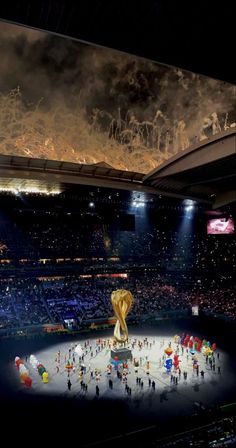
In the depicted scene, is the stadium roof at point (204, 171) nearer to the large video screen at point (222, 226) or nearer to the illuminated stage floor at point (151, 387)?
the illuminated stage floor at point (151, 387)

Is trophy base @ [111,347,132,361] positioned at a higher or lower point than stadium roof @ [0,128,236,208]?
lower

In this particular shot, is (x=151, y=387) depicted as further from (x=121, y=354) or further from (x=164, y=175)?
(x=164, y=175)

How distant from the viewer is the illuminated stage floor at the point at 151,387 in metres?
22.3

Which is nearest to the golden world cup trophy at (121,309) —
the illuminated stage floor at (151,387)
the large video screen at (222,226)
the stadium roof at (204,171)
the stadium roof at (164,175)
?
the illuminated stage floor at (151,387)

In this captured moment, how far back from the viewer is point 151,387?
2506cm

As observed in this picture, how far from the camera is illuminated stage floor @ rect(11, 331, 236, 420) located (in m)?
22.3

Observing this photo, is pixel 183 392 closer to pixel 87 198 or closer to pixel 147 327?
pixel 147 327

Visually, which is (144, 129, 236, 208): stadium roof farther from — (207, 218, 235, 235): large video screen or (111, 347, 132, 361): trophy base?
(111, 347, 132, 361): trophy base

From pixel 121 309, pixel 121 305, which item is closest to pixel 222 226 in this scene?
pixel 121 305

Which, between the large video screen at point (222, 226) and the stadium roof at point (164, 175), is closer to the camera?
the stadium roof at point (164, 175)

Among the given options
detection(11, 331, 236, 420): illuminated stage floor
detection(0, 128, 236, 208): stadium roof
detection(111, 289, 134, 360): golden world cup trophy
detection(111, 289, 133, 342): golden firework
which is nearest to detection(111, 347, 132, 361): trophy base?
detection(111, 289, 134, 360): golden world cup trophy

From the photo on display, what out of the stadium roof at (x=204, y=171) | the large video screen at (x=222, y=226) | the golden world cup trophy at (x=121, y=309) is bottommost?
the golden world cup trophy at (x=121, y=309)

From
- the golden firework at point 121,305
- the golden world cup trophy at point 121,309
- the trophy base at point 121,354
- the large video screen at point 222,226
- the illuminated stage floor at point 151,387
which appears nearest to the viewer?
the illuminated stage floor at point 151,387

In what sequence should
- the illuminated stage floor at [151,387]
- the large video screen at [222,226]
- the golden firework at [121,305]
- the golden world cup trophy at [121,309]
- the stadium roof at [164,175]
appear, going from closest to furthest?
the stadium roof at [164,175], the illuminated stage floor at [151,387], the golden world cup trophy at [121,309], the golden firework at [121,305], the large video screen at [222,226]
